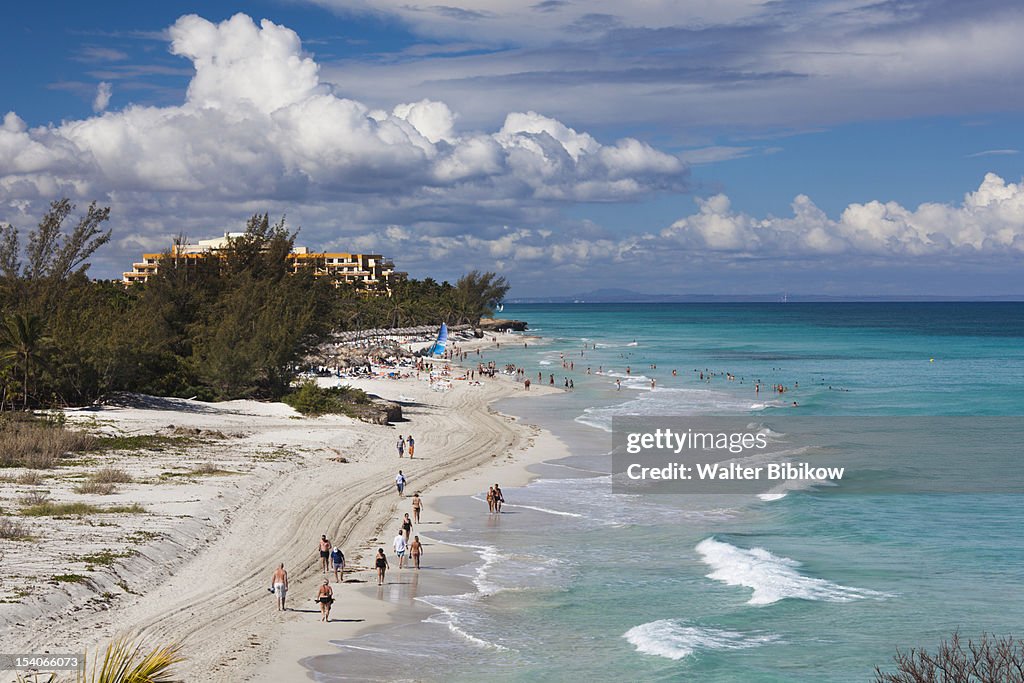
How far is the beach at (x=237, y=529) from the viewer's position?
18.2 meters

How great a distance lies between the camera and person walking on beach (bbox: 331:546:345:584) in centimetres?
2261

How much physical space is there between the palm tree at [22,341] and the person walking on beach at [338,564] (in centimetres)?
2212

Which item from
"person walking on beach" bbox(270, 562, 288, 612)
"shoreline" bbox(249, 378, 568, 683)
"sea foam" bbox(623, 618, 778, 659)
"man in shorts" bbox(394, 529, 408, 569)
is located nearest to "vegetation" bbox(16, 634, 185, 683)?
"shoreline" bbox(249, 378, 568, 683)

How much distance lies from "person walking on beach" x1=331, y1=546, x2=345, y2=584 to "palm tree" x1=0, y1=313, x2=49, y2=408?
22124 mm

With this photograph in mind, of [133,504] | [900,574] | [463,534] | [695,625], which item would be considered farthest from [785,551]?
[133,504]

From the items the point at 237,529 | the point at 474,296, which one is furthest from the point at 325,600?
the point at 474,296

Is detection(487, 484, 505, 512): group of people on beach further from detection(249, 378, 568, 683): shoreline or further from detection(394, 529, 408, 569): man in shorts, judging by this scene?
detection(394, 529, 408, 569): man in shorts

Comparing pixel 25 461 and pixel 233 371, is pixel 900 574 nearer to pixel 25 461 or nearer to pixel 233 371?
pixel 25 461

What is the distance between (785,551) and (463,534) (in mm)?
9255

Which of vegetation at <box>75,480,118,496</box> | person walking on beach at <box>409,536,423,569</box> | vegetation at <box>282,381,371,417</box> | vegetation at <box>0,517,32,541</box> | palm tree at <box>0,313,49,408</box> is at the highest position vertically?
palm tree at <box>0,313,49,408</box>

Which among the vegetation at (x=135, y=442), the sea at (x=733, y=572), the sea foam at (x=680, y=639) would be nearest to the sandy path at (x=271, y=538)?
the sea at (x=733, y=572)
